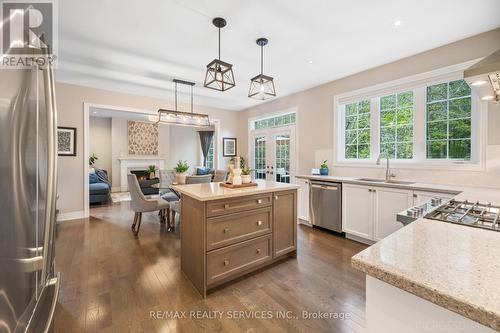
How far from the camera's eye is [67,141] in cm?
428

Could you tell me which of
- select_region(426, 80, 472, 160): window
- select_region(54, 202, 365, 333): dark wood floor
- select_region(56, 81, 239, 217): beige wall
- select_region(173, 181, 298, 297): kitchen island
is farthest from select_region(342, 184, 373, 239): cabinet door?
select_region(56, 81, 239, 217): beige wall

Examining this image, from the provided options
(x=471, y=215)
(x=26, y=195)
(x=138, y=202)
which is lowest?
(x=138, y=202)

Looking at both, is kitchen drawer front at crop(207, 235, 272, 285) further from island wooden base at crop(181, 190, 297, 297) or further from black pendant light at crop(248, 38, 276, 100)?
→ black pendant light at crop(248, 38, 276, 100)

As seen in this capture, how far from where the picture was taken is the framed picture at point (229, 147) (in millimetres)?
6477

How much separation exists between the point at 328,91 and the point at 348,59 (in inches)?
38.2

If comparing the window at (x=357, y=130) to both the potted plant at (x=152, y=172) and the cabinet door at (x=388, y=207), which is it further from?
the potted plant at (x=152, y=172)

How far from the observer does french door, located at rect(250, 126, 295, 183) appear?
5035 mm

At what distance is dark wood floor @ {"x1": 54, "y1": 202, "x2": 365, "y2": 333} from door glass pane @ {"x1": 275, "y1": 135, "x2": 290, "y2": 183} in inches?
86.3

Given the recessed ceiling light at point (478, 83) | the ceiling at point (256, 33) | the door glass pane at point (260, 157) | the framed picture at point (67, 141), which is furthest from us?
the door glass pane at point (260, 157)

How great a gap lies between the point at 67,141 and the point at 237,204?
418 centimetres

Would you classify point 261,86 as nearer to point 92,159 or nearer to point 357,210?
point 357,210

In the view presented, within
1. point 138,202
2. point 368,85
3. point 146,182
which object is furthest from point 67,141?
point 368,85

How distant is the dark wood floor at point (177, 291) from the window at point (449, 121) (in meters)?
1.78

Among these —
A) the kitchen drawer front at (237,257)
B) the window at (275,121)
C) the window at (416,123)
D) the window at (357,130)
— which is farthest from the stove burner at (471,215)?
the window at (275,121)
